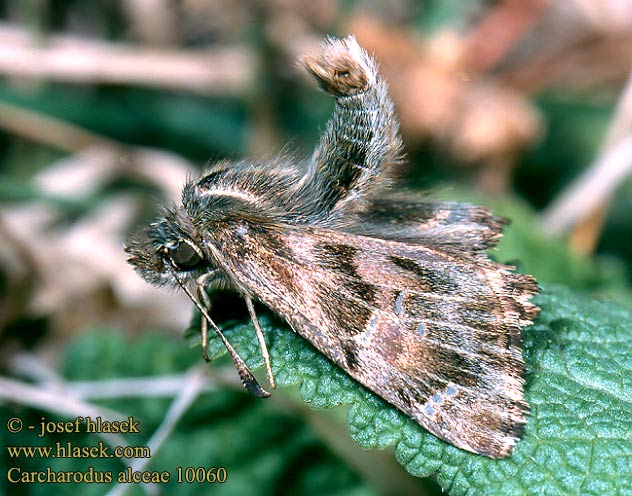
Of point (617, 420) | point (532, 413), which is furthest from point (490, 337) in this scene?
point (617, 420)

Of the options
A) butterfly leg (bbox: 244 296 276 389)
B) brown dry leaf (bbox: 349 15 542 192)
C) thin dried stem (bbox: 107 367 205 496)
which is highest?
brown dry leaf (bbox: 349 15 542 192)

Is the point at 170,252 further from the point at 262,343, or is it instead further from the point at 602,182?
the point at 602,182

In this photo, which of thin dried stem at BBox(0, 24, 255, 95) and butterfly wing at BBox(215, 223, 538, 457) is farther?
thin dried stem at BBox(0, 24, 255, 95)

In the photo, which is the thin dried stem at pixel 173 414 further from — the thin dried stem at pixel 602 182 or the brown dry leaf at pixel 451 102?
the brown dry leaf at pixel 451 102

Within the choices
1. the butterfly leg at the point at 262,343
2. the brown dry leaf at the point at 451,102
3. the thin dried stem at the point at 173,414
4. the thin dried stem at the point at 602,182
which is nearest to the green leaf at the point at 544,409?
the butterfly leg at the point at 262,343

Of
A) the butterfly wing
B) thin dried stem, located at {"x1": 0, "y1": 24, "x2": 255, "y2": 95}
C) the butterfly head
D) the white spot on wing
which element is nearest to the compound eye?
the butterfly head

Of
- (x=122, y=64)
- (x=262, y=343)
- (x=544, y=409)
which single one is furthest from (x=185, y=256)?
(x=122, y=64)

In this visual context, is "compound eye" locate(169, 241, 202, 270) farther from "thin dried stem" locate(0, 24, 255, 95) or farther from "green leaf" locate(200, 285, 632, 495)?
"thin dried stem" locate(0, 24, 255, 95)
